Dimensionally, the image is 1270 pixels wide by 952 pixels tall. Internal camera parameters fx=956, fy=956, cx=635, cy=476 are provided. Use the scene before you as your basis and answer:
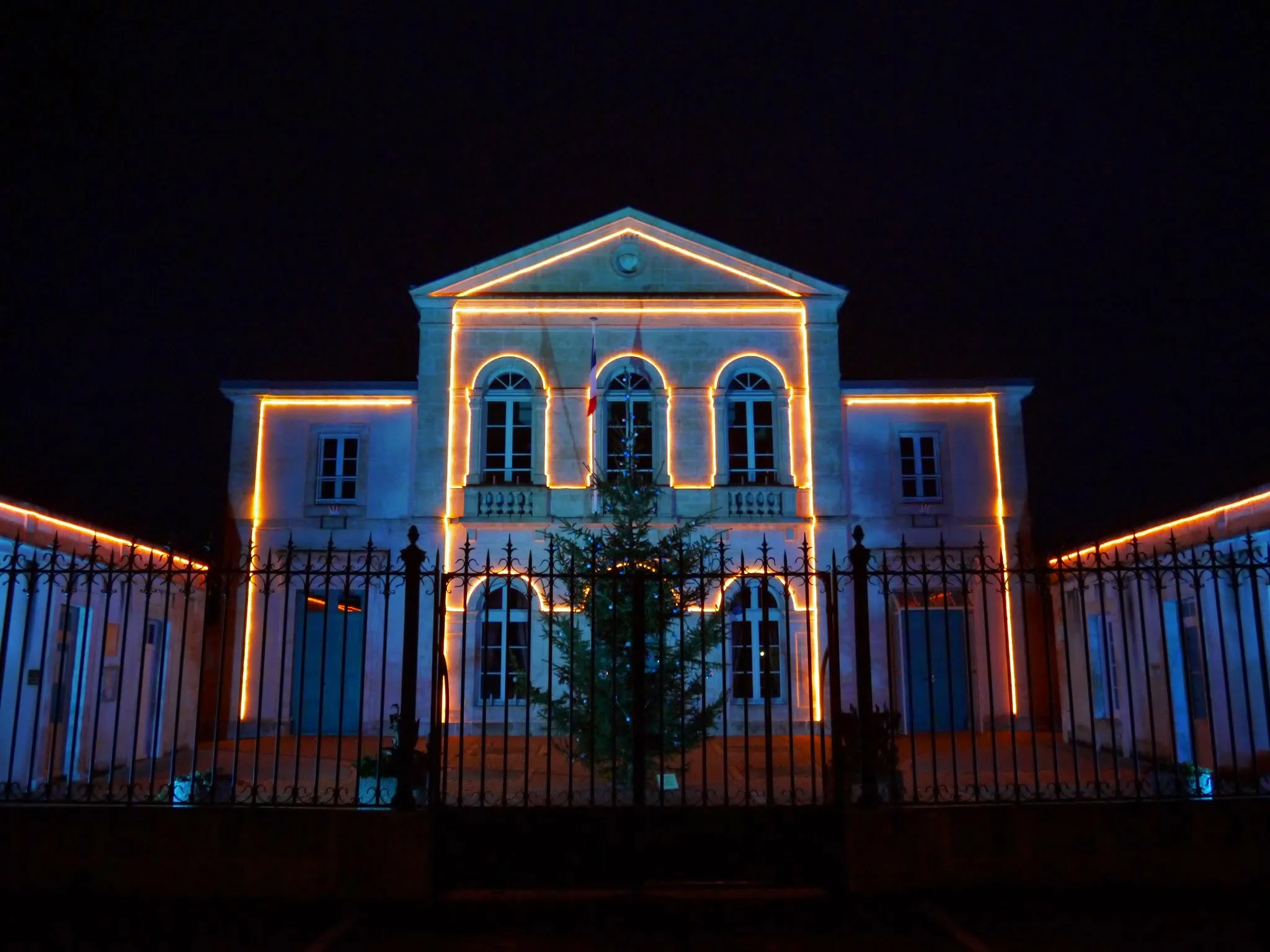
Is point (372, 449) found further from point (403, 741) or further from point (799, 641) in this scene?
point (403, 741)

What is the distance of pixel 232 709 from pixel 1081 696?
15.6 metres

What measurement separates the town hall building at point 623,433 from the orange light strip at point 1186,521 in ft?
9.32

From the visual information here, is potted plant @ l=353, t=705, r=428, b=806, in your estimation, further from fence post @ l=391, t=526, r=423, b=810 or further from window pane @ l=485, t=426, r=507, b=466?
window pane @ l=485, t=426, r=507, b=466

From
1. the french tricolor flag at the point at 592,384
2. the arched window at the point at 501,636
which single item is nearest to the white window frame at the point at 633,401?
the french tricolor flag at the point at 592,384

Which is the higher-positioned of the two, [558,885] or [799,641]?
[799,641]

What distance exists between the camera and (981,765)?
13812mm

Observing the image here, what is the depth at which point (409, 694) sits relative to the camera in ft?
25.0

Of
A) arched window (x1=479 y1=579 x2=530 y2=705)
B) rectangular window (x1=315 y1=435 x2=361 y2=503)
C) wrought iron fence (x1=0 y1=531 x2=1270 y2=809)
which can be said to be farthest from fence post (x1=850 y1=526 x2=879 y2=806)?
rectangular window (x1=315 y1=435 x2=361 y2=503)

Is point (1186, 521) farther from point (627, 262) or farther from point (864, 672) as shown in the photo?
point (627, 262)

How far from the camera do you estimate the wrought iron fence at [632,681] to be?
743 cm

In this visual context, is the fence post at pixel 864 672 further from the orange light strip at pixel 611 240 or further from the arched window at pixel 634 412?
the orange light strip at pixel 611 240

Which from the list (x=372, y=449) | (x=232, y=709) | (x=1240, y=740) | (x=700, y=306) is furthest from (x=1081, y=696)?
(x=232, y=709)

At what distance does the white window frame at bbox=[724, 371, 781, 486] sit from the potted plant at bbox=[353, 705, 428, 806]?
1007 cm

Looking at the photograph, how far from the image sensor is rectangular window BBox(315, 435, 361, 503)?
750 inches
